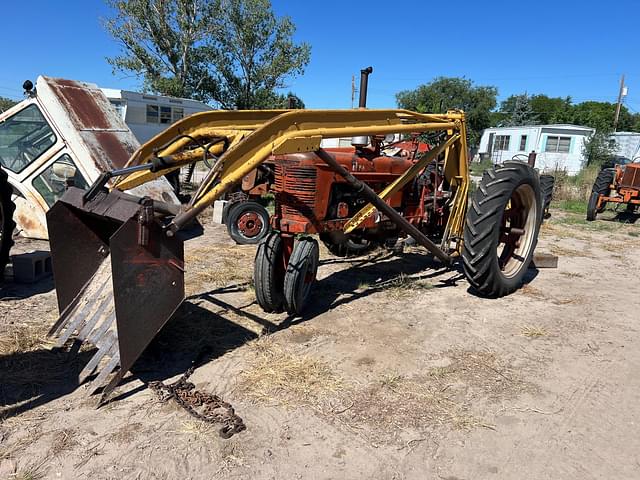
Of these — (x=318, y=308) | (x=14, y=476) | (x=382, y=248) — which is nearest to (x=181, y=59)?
(x=382, y=248)

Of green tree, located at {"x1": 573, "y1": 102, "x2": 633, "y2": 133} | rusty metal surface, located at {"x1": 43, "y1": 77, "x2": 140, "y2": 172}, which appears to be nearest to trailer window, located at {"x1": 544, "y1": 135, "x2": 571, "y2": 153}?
green tree, located at {"x1": 573, "y1": 102, "x2": 633, "y2": 133}

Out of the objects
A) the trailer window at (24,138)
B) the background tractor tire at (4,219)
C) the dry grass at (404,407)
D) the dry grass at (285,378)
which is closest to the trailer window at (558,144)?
the trailer window at (24,138)

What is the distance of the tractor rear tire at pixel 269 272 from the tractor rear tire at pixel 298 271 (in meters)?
0.13

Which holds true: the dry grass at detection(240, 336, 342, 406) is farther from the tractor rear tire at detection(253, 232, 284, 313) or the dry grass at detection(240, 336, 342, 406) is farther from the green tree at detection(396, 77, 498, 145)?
the green tree at detection(396, 77, 498, 145)

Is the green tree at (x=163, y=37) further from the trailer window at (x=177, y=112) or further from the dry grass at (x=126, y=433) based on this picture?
the dry grass at (x=126, y=433)

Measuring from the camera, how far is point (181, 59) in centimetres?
2514

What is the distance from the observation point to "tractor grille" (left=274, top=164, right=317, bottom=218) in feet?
14.1

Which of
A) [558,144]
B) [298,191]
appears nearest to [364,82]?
[298,191]

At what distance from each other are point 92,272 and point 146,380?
1132mm

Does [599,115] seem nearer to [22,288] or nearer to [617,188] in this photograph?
[617,188]

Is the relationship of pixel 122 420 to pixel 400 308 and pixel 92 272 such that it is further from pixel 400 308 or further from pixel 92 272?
pixel 400 308

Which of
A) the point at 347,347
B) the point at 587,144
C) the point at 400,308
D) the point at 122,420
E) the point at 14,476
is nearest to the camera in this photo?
the point at 14,476

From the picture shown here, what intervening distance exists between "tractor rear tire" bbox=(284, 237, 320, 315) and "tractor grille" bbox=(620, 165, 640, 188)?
9.44m

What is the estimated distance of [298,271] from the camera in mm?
3996
